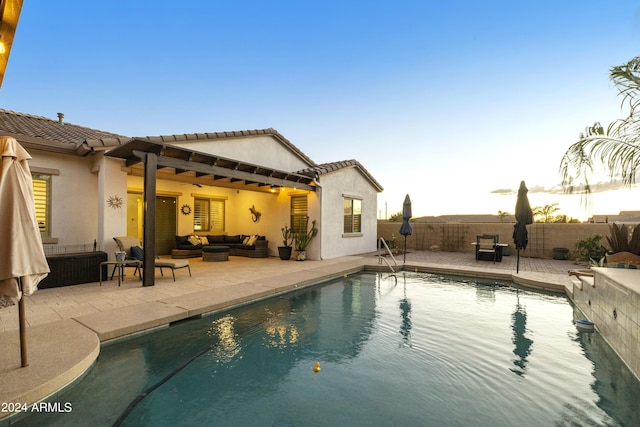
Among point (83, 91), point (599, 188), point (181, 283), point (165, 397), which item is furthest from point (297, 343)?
point (83, 91)

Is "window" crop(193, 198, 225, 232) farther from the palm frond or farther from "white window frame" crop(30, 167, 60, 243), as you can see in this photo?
the palm frond

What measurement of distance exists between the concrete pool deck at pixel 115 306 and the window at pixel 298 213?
2.57m

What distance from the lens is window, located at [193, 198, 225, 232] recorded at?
12984 millimetres

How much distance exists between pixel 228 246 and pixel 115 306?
7280 millimetres

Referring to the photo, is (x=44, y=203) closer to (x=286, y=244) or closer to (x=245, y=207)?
(x=245, y=207)

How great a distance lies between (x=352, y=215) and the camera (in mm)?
13859

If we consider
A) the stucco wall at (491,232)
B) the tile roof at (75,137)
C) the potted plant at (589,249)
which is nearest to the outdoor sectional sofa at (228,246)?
the tile roof at (75,137)

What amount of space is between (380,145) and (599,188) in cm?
1155

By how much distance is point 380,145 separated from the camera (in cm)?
1622

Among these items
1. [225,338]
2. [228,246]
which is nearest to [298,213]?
[228,246]

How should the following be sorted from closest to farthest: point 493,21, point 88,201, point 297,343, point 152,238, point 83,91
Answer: point 297,343
point 152,238
point 88,201
point 493,21
point 83,91

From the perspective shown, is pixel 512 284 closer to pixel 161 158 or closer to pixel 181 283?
pixel 181 283

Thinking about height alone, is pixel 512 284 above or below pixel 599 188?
below

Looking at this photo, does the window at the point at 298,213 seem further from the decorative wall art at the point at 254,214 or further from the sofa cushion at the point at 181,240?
the sofa cushion at the point at 181,240
